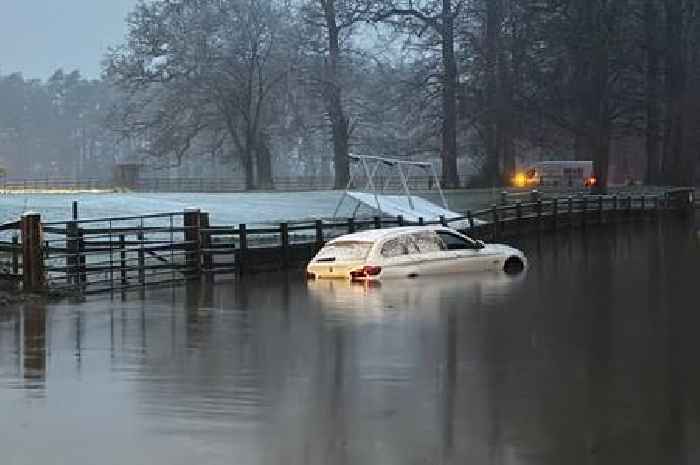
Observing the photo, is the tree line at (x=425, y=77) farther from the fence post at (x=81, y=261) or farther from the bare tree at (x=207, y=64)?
the fence post at (x=81, y=261)

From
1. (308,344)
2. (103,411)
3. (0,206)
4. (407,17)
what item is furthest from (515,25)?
(103,411)

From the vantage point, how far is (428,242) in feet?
81.5

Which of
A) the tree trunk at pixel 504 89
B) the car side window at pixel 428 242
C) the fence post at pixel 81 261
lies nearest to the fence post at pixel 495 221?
the car side window at pixel 428 242

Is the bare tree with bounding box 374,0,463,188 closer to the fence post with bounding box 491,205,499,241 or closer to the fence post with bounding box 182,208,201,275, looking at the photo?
the fence post with bounding box 491,205,499,241

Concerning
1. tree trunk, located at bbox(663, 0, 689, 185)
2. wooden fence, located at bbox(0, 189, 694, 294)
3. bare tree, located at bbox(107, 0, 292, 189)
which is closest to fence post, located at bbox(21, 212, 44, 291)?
wooden fence, located at bbox(0, 189, 694, 294)

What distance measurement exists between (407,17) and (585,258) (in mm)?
36943

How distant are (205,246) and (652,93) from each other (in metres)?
47.9

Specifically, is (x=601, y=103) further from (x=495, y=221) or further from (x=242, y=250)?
(x=242, y=250)

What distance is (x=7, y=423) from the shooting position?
930 centimetres

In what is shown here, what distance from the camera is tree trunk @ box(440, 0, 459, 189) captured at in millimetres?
63688

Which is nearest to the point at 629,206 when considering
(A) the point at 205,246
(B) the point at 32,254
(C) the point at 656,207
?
(C) the point at 656,207

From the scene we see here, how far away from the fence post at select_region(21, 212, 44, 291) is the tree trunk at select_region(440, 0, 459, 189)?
1792 inches

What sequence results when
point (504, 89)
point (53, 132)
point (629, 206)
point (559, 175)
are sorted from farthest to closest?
point (53, 132), point (559, 175), point (504, 89), point (629, 206)

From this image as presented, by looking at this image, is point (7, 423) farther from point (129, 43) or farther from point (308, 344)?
point (129, 43)
